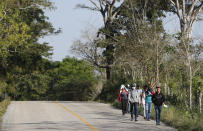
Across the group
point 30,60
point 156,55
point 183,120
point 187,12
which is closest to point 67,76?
point 30,60

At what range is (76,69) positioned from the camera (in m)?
95.9

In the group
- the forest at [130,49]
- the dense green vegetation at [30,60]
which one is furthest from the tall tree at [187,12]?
the dense green vegetation at [30,60]

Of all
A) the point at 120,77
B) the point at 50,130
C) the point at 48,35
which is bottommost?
the point at 50,130

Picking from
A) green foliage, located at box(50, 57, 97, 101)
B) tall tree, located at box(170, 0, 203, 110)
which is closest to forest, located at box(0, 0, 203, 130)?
tall tree, located at box(170, 0, 203, 110)

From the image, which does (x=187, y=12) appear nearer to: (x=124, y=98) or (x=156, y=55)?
(x=156, y=55)

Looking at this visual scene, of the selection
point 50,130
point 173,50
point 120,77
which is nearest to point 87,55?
point 120,77

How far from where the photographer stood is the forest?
24469 millimetres

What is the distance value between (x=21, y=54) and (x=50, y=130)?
2739 centimetres

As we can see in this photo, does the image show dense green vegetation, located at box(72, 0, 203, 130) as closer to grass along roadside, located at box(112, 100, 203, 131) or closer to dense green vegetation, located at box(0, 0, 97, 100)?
grass along roadside, located at box(112, 100, 203, 131)

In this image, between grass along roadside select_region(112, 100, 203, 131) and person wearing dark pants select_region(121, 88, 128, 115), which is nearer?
grass along roadside select_region(112, 100, 203, 131)

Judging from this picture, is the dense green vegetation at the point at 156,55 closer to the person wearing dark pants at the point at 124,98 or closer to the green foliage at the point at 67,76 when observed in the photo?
the person wearing dark pants at the point at 124,98

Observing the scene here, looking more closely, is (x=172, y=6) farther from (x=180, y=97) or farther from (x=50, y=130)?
(x=50, y=130)

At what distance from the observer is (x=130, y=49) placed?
1217 inches

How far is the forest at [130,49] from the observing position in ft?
80.3
